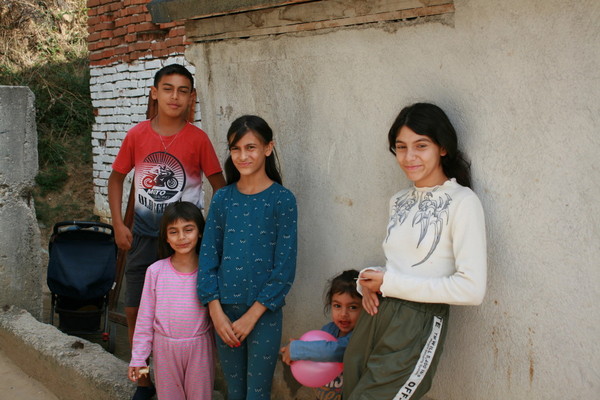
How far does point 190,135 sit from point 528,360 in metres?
1.95

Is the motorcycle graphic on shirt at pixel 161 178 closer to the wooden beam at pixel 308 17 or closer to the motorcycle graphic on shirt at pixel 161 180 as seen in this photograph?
the motorcycle graphic on shirt at pixel 161 180

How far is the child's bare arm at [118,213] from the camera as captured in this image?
3363 millimetres

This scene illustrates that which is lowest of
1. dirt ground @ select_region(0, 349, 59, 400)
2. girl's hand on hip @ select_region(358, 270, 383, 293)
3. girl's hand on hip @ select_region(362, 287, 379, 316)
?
dirt ground @ select_region(0, 349, 59, 400)

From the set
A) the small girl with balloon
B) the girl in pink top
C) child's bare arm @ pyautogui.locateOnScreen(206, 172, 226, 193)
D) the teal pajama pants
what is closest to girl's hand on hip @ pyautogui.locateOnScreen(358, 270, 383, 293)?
the small girl with balloon

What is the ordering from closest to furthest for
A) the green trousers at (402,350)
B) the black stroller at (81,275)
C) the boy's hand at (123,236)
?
the green trousers at (402,350)
the boy's hand at (123,236)
the black stroller at (81,275)

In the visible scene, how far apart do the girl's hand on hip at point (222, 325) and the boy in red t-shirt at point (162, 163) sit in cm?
70

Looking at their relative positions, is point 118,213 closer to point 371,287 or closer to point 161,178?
point 161,178

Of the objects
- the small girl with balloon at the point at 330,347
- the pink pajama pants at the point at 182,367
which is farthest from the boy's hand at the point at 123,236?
the small girl with balloon at the point at 330,347

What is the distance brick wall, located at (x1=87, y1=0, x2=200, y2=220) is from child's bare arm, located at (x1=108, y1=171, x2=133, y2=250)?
9.40 feet

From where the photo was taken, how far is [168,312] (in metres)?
2.88

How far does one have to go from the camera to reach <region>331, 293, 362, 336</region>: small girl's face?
8.70 ft

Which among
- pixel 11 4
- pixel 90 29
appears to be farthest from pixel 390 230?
pixel 11 4

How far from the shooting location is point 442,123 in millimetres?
2250

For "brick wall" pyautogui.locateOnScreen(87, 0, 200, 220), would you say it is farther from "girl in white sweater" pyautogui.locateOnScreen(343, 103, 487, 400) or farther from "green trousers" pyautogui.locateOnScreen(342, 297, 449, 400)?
"green trousers" pyautogui.locateOnScreen(342, 297, 449, 400)
